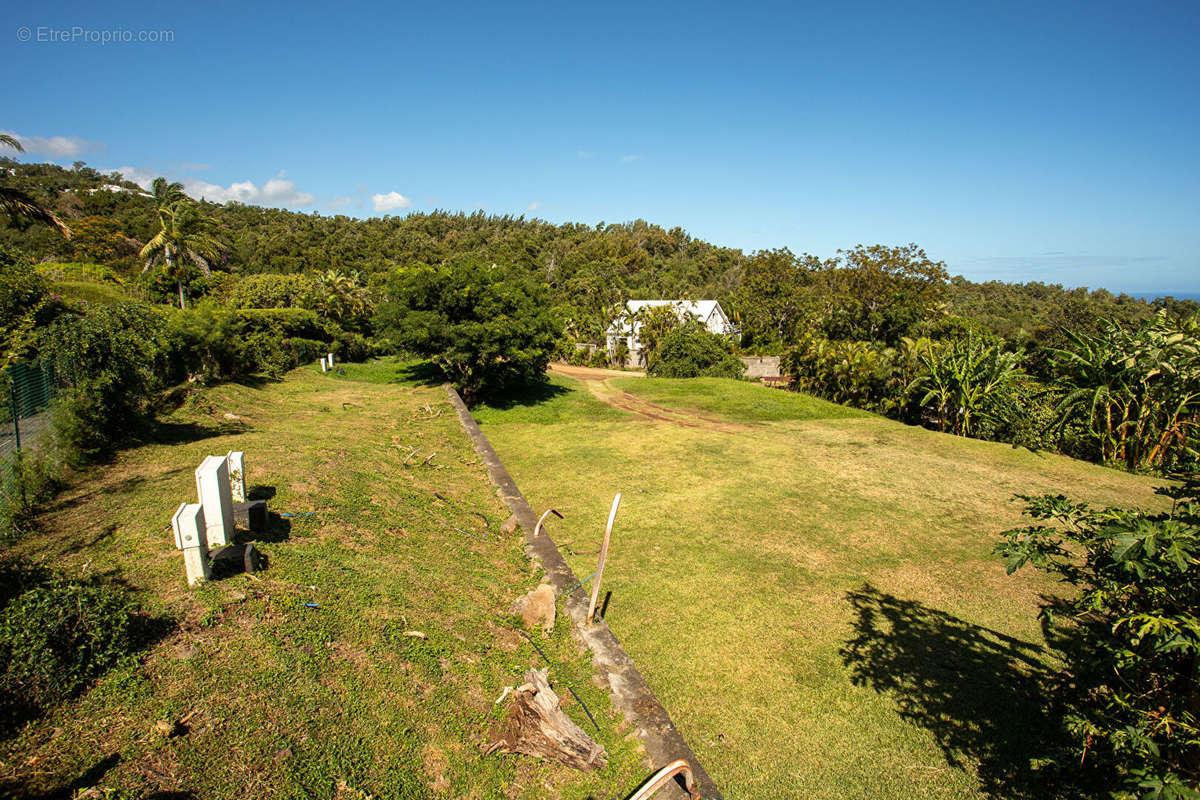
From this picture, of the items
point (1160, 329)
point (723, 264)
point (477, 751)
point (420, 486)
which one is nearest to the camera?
point (477, 751)

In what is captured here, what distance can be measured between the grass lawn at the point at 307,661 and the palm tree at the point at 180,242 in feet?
54.3

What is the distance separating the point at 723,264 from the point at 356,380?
61.8m

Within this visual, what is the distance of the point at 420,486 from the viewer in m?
9.40

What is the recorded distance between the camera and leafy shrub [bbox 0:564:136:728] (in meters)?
3.09

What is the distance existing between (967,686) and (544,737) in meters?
4.69

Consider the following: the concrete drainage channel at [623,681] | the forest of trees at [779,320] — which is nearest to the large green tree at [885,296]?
the forest of trees at [779,320]

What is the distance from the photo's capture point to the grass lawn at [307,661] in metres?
3.04

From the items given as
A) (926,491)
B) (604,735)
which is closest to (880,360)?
(926,491)

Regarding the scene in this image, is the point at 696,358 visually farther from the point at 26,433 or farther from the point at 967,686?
the point at 26,433

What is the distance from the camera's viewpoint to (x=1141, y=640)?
10.5ft

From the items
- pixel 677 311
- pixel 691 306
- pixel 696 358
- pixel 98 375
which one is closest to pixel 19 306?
pixel 98 375

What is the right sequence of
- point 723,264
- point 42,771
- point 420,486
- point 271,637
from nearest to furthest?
1. point 42,771
2. point 271,637
3. point 420,486
4. point 723,264

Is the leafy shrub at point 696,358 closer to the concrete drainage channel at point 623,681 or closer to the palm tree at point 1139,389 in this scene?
the palm tree at point 1139,389

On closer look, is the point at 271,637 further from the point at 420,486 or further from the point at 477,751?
the point at 420,486
